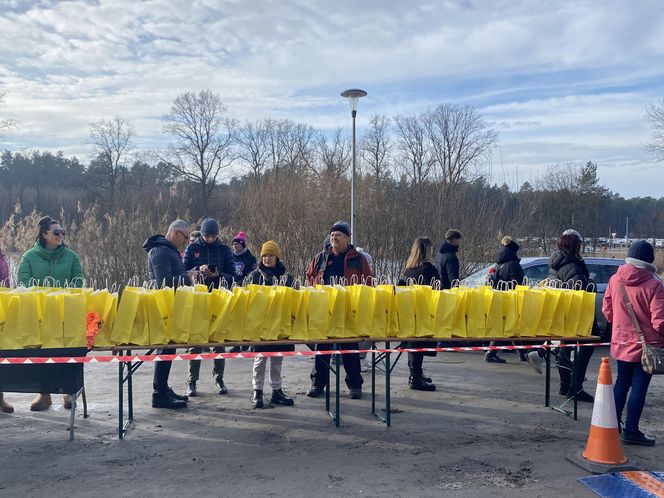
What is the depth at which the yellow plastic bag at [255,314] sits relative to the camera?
16.3 ft

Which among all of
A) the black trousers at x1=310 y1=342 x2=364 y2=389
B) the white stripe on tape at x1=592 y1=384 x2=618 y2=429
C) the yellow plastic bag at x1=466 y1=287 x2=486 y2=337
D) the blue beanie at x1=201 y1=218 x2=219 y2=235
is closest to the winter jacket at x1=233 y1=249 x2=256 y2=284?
the blue beanie at x1=201 y1=218 x2=219 y2=235

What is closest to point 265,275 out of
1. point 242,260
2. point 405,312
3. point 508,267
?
point 405,312

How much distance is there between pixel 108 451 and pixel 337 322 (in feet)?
7.49

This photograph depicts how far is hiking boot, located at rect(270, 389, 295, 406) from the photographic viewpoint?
19.6ft

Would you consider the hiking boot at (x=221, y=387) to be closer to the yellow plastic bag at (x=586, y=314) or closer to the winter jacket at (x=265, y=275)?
the winter jacket at (x=265, y=275)

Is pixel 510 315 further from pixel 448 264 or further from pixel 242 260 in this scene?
pixel 242 260

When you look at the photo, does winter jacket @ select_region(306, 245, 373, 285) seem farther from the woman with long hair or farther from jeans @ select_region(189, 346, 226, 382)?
jeans @ select_region(189, 346, 226, 382)

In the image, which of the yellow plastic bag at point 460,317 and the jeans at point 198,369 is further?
the jeans at point 198,369

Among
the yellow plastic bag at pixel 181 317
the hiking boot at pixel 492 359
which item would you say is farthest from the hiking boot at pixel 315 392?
the hiking boot at pixel 492 359

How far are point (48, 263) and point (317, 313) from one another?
3.18 m

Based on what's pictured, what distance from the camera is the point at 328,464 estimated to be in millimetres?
4434

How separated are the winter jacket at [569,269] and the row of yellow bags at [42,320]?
5.17 m

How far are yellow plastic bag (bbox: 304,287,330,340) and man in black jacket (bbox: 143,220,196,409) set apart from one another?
1551 millimetres

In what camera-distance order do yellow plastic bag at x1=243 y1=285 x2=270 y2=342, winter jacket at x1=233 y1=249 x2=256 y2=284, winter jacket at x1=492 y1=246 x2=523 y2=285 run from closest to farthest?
yellow plastic bag at x1=243 y1=285 x2=270 y2=342 < winter jacket at x1=233 y1=249 x2=256 y2=284 < winter jacket at x1=492 y1=246 x2=523 y2=285
